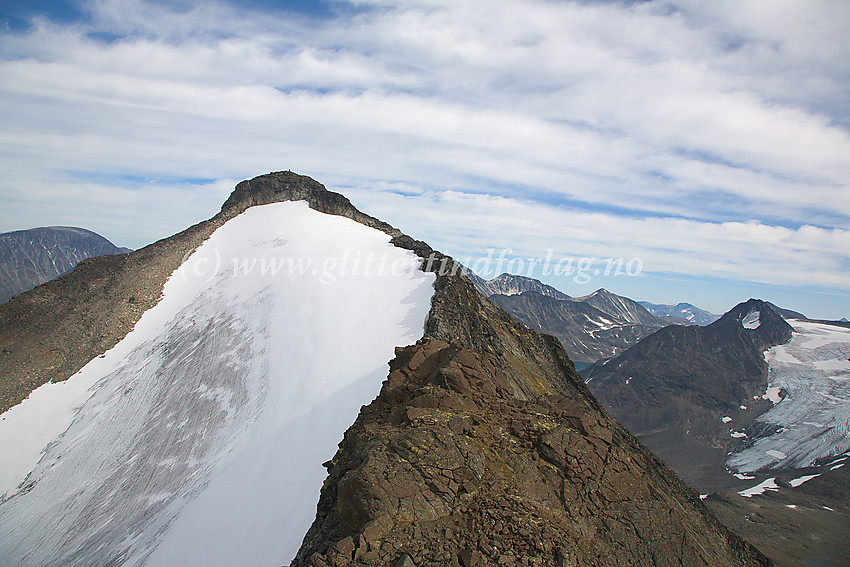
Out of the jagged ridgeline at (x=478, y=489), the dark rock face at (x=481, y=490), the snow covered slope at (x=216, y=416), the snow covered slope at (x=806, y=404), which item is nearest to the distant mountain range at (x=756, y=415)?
the snow covered slope at (x=806, y=404)

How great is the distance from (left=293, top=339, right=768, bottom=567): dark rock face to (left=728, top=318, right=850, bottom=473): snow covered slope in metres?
82.7

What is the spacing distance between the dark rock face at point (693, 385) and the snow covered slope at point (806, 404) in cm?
318

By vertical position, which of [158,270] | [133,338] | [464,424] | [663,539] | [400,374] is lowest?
[663,539]

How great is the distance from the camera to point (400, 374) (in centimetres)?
1179

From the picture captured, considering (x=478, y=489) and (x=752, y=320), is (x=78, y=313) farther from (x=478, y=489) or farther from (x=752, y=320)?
(x=752, y=320)

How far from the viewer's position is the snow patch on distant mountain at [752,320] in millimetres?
A: 123019

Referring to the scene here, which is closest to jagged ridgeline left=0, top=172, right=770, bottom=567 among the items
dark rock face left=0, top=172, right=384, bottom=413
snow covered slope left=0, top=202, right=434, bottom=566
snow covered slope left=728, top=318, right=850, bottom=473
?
snow covered slope left=0, top=202, right=434, bottom=566

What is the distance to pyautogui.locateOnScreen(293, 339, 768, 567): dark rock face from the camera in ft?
22.2

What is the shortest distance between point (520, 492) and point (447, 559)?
77.6 inches

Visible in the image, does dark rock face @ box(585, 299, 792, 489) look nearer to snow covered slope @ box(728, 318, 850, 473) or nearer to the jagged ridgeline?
snow covered slope @ box(728, 318, 850, 473)

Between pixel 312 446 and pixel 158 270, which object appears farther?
pixel 158 270

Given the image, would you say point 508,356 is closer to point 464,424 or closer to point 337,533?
point 464,424

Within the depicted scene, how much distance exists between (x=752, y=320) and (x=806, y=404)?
46801 millimetres

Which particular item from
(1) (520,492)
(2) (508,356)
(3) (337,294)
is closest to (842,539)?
(2) (508,356)
